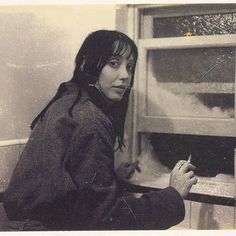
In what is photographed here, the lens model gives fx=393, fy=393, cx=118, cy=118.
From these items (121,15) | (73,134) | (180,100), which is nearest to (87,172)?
(73,134)

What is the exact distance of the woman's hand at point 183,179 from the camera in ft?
3.29

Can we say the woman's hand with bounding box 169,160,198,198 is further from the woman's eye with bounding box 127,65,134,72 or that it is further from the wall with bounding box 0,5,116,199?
the wall with bounding box 0,5,116,199

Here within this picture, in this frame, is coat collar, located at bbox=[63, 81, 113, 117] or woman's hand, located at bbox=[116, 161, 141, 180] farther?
woman's hand, located at bbox=[116, 161, 141, 180]

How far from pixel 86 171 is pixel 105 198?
0.25ft

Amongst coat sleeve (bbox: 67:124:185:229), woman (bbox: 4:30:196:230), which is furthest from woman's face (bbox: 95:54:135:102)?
coat sleeve (bbox: 67:124:185:229)

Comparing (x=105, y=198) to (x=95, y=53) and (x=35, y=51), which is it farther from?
(x=35, y=51)

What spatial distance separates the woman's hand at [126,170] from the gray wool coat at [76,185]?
27 cm

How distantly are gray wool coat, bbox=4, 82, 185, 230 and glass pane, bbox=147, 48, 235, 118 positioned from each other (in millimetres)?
332

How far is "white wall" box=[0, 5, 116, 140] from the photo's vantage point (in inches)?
43.9

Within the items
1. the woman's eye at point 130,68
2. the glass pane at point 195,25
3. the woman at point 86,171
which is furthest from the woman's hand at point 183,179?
the glass pane at point 195,25

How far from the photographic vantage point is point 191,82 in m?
1.24

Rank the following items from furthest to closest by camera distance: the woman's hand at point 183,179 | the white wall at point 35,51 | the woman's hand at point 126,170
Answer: the woman's hand at point 126,170
the white wall at point 35,51
the woman's hand at point 183,179

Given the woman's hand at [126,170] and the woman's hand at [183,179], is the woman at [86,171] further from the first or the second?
the woman's hand at [126,170]

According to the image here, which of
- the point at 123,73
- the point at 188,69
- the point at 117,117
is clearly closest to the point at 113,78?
the point at 123,73
